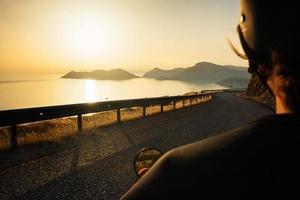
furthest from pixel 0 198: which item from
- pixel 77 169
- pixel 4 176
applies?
pixel 77 169

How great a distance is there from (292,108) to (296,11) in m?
0.32

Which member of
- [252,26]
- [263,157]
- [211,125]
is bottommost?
[211,125]

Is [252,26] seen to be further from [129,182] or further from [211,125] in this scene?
[211,125]

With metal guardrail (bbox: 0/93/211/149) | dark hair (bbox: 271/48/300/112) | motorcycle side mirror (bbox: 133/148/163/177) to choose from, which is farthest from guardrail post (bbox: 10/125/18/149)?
dark hair (bbox: 271/48/300/112)

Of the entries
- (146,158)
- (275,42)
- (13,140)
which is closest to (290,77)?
(275,42)

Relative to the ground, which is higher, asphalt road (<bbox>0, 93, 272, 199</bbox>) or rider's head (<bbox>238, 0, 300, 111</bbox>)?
rider's head (<bbox>238, 0, 300, 111</bbox>)

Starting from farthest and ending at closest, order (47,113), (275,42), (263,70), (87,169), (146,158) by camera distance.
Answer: (47,113)
(87,169)
(146,158)
(263,70)
(275,42)

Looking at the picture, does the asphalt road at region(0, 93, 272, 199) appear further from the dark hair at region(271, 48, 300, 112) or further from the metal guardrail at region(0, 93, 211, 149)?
the dark hair at region(271, 48, 300, 112)

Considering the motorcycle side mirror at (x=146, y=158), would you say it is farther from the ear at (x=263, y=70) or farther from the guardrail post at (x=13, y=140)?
the guardrail post at (x=13, y=140)

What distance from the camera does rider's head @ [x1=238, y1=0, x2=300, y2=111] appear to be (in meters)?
1.17

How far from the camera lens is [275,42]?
1216 mm

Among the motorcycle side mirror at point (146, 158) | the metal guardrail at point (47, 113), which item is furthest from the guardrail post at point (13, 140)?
the motorcycle side mirror at point (146, 158)

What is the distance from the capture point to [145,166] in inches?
94.4

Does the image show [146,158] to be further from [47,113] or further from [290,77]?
[47,113]
